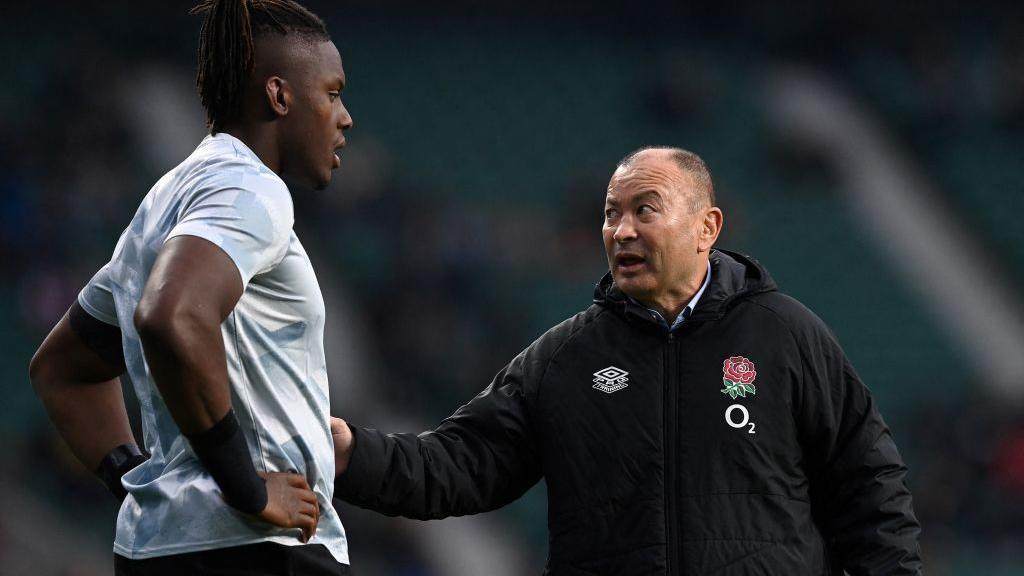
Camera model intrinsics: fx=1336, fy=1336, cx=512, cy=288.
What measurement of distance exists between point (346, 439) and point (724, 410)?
0.97 m

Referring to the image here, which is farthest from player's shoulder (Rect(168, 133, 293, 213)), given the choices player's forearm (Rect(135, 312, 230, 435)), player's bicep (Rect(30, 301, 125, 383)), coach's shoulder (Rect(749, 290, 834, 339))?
coach's shoulder (Rect(749, 290, 834, 339))

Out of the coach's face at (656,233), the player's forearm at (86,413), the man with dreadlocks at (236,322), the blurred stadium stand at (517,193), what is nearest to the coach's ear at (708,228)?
the coach's face at (656,233)

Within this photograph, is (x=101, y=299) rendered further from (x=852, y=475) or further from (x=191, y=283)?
(x=852, y=475)

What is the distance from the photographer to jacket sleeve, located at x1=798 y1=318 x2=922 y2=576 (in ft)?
11.1

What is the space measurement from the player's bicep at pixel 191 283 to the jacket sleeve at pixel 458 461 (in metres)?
1.07

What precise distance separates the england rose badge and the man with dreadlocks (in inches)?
47.0

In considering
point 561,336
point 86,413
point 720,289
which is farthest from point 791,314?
point 86,413

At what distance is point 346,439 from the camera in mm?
3330

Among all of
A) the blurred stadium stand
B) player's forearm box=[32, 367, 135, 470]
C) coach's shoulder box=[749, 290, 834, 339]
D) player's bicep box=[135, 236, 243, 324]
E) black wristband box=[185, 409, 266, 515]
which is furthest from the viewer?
the blurred stadium stand

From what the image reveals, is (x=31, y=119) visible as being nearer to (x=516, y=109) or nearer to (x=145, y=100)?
(x=145, y=100)

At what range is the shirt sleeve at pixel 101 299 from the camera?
2.86 meters

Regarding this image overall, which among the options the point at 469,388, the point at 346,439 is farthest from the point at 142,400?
the point at 469,388

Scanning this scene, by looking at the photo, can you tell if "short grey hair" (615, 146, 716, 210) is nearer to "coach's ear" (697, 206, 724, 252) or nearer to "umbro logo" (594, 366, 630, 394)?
"coach's ear" (697, 206, 724, 252)

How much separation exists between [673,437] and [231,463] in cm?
135
